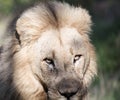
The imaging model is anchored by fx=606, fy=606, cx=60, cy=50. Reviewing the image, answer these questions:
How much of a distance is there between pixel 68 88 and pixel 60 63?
0.32m

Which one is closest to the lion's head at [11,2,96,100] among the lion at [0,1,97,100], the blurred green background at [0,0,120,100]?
the lion at [0,1,97,100]

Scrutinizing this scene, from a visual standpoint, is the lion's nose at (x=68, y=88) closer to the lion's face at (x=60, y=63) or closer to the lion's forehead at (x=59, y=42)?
the lion's face at (x=60, y=63)

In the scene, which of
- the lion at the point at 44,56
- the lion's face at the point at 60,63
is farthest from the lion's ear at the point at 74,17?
the lion's face at the point at 60,63

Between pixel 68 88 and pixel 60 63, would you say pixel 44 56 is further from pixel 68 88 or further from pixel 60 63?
pixel 68 88

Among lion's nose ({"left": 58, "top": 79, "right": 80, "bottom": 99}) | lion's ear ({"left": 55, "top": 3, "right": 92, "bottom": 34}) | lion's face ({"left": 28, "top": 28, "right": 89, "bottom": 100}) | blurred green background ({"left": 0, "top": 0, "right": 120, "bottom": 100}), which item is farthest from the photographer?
blurred green background ({"left": 0, "top": 0, "right": 120, "bottom": 100})

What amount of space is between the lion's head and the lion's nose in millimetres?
11

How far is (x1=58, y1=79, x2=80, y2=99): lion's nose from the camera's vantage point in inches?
231

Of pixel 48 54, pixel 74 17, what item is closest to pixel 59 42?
pixel 48 54

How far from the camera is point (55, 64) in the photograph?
6.07 meters

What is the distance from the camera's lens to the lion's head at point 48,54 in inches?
239

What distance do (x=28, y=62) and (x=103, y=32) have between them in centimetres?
1447

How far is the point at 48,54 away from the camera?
6094 millimetres

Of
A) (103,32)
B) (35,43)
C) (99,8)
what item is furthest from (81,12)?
(99,8)

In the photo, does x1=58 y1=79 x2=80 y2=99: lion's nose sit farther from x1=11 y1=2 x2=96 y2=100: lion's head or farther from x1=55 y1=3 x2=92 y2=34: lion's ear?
x1=55 y1=3 x2=92 y2=34: lion's ear
